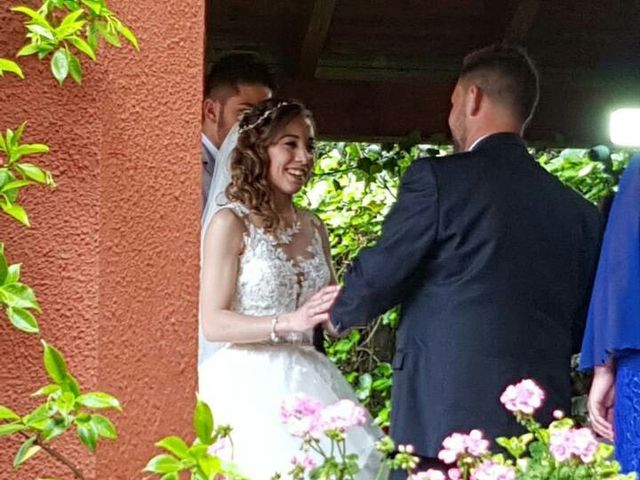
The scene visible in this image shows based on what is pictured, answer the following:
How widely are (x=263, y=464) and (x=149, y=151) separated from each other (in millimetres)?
1616

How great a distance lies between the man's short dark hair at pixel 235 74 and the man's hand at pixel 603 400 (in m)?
1.88

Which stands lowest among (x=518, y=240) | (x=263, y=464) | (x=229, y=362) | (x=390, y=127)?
(x=263, y=464)

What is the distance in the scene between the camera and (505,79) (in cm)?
368

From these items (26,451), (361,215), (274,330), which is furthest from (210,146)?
(361,215)

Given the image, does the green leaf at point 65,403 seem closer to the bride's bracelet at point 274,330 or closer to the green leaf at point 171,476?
the green leaf at point 171,476

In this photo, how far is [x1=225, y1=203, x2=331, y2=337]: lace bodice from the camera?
397cm

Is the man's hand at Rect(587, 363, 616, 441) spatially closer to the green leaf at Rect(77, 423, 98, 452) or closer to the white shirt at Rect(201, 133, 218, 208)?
the white shirt at Rect(201, 133, 218, 208)

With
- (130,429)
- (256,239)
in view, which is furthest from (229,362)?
(130,429)

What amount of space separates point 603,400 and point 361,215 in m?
5.29

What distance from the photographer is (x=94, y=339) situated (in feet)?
7.20

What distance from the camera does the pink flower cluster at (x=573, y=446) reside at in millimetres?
1937

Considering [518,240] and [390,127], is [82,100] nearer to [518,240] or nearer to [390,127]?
[518,240]

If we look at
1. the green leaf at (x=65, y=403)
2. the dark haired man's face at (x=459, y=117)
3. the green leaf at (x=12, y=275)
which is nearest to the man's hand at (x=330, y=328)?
the dark haired man's face at (x=459, y=117)

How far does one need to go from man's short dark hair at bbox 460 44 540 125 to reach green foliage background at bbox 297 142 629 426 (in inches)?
153
